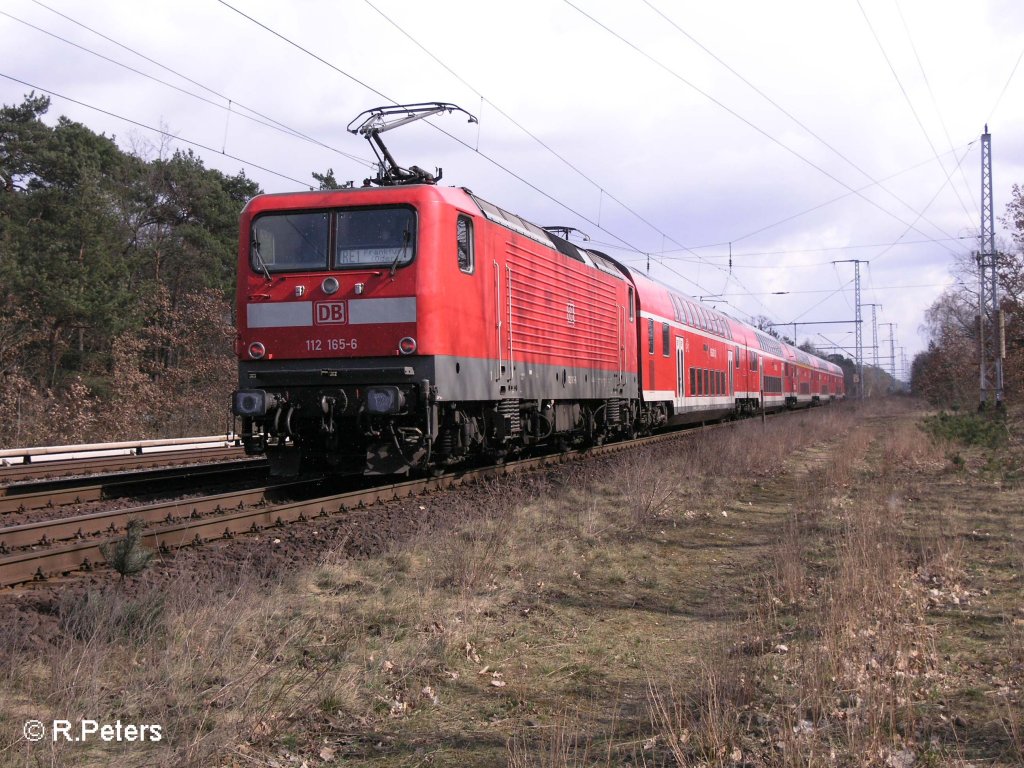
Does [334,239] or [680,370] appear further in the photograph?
[680,370]

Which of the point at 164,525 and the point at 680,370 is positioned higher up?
the point at 680,370

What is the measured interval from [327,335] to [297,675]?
5853 millimetres

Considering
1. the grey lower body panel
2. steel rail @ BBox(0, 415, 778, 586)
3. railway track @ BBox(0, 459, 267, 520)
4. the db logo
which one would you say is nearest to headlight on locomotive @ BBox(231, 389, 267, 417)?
the grey lower body panel

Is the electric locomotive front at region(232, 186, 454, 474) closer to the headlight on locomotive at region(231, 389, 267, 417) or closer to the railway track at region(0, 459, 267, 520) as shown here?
the headlight on locomotive at region(231, 389, 267, 417)

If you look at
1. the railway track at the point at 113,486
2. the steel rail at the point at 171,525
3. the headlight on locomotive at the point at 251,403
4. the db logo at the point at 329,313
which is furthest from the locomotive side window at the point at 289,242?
the railway track at the point at 113,486

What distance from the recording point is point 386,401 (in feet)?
31.3

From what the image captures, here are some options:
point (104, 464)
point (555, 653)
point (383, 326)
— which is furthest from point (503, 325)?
point (104, 464)

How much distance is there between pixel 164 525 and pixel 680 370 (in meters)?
16.5

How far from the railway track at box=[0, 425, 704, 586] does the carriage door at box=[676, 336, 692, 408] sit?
12.4 meters

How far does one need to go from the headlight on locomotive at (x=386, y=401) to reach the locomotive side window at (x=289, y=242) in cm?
175

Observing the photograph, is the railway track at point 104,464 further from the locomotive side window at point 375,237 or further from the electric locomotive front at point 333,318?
the locomotive side window at point 375,237

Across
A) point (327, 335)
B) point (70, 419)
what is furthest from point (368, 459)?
point (70, 419)

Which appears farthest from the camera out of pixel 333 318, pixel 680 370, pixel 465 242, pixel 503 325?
pixel 680 370

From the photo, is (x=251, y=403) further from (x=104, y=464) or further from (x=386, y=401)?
(x=104, y=464)
